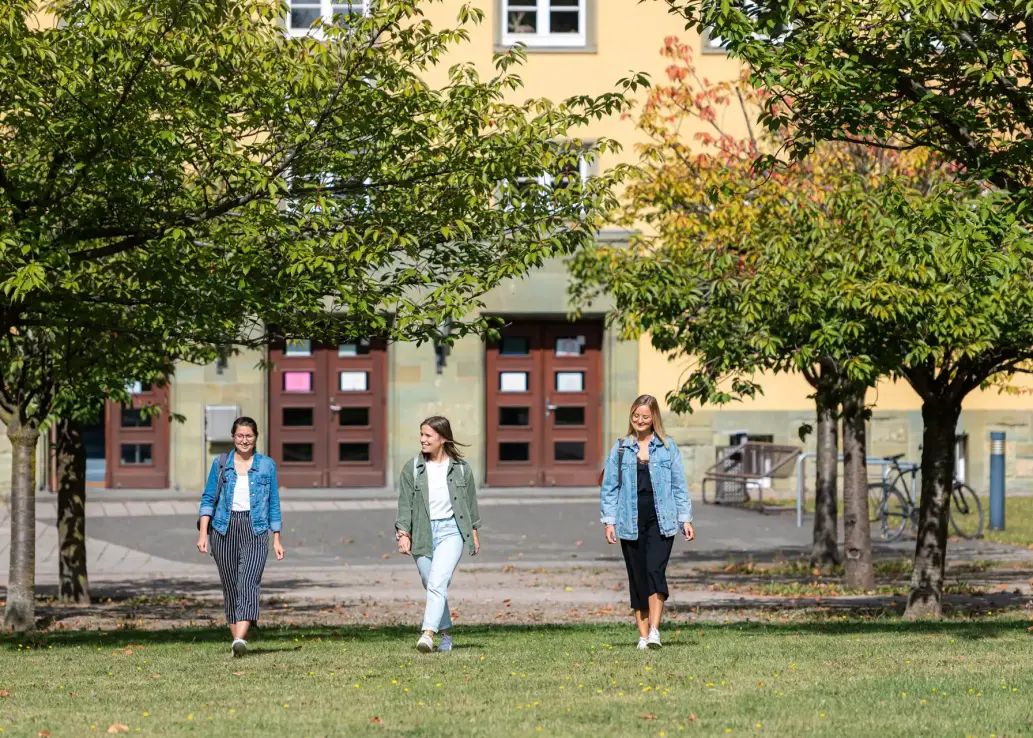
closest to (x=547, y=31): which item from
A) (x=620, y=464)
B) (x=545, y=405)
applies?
(x=545, y=405)

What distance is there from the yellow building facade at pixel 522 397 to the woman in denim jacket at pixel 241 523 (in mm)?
16551

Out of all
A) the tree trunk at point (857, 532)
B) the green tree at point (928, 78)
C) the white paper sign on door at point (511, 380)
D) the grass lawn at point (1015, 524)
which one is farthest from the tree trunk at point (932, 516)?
the white paper sign on door at point (511, 380)

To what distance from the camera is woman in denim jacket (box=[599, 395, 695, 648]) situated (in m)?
10.1

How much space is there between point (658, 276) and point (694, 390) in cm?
102

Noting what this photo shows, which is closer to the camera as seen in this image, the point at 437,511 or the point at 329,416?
the point at 437,511

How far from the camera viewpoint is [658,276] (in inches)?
513

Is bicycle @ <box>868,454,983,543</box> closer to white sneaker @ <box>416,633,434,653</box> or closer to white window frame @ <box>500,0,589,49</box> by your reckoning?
white window frame @ <box>500,0,589,49</box>

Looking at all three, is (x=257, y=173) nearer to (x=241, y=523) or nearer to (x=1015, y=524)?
(x=241, y=523)

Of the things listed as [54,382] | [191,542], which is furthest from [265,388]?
[54,382]

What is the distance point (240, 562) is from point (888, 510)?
41.4 feet

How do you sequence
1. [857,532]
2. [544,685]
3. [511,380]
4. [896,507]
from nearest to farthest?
[544,685] → [857,532] → [896,507] → [511,380]

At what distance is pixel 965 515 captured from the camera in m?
23.2

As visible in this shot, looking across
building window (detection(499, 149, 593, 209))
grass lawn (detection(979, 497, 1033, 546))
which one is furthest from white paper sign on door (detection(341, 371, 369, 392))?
building window (detection(499, 149, 593, 209))

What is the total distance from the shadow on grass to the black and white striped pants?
0.33 metres
